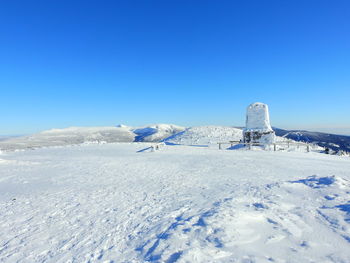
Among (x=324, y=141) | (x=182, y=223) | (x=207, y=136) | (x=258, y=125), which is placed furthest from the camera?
(x=324, y=141)

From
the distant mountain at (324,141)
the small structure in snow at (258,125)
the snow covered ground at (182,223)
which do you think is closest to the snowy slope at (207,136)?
the distant mountain at (324,141)

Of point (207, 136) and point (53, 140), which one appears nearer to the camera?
point (207, 136)

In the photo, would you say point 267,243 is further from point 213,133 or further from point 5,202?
point 213,133

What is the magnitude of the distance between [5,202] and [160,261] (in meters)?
7.89

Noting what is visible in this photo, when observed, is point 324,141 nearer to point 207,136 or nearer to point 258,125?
point 207,136

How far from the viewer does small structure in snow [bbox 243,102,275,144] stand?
28.9 metres

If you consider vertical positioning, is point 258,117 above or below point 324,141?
above

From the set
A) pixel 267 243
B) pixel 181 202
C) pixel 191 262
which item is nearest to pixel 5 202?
pixel 181 202

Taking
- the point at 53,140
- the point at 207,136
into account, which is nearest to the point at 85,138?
the point at 53,140

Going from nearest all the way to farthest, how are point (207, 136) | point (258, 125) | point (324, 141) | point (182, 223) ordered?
point (182, 223) → point (258, 125) → point (207, 136) → point (324, 141)

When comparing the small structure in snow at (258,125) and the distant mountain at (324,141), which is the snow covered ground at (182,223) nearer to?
the small structure in snow at (258,125)

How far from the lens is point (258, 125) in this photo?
1173 inches

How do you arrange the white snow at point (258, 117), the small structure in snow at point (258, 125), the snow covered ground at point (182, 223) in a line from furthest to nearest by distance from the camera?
the white snow at point (258, 117) → the small structure in snow at point (258, 125) → the snow covered ground at point (182, 223)

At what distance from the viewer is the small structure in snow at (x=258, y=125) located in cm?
2892
